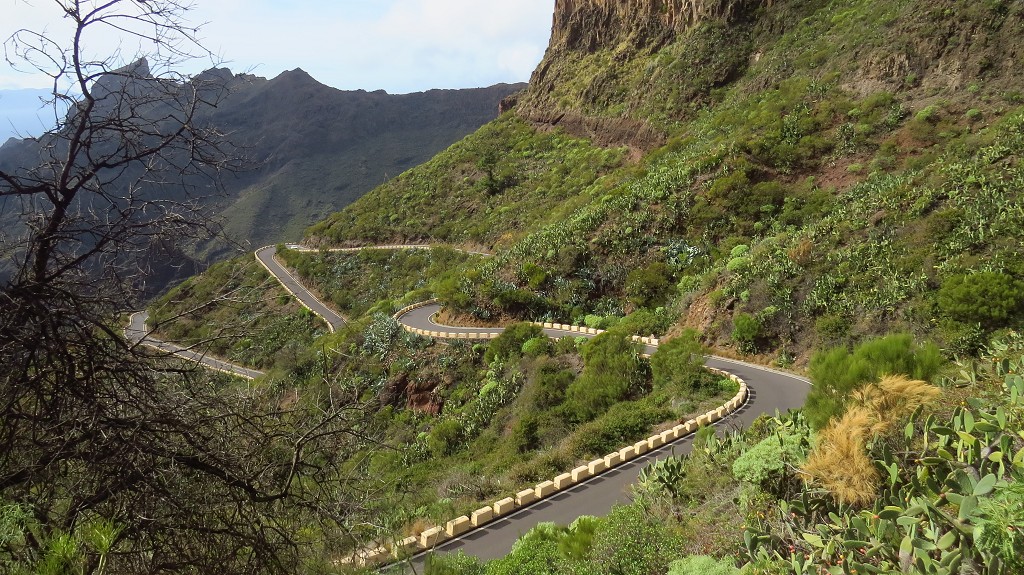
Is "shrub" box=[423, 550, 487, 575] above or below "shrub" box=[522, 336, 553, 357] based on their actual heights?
A: above

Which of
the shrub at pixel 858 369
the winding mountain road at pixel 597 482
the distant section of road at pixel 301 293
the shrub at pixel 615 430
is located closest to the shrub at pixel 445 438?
the shrub at pixel 615 430

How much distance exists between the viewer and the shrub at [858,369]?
19.1 ft

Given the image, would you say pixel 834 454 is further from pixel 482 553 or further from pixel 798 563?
pixel 482 553

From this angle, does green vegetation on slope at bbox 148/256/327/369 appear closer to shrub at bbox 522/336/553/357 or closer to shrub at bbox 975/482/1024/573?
shrub at bbox 975/482/1024/573

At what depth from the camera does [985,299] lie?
468 inches

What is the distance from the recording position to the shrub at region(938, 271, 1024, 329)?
11.7m

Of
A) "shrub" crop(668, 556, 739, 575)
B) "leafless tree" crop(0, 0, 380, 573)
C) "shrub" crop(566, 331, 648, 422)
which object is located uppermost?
"leafless tree" crop(0, 0, 380, 573)

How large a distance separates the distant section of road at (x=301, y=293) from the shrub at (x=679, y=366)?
2248cm

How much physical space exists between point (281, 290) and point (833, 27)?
144 feet

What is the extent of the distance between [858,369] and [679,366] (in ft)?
28.4

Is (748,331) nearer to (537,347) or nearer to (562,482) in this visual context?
(537,347)

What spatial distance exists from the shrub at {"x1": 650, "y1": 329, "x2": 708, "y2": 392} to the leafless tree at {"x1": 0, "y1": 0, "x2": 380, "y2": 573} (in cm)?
1211

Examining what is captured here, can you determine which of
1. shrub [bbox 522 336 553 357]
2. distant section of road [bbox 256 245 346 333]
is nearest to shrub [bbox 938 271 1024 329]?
shrub [bbox 522 336 553 357]

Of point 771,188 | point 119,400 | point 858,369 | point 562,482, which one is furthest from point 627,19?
point 119,400
